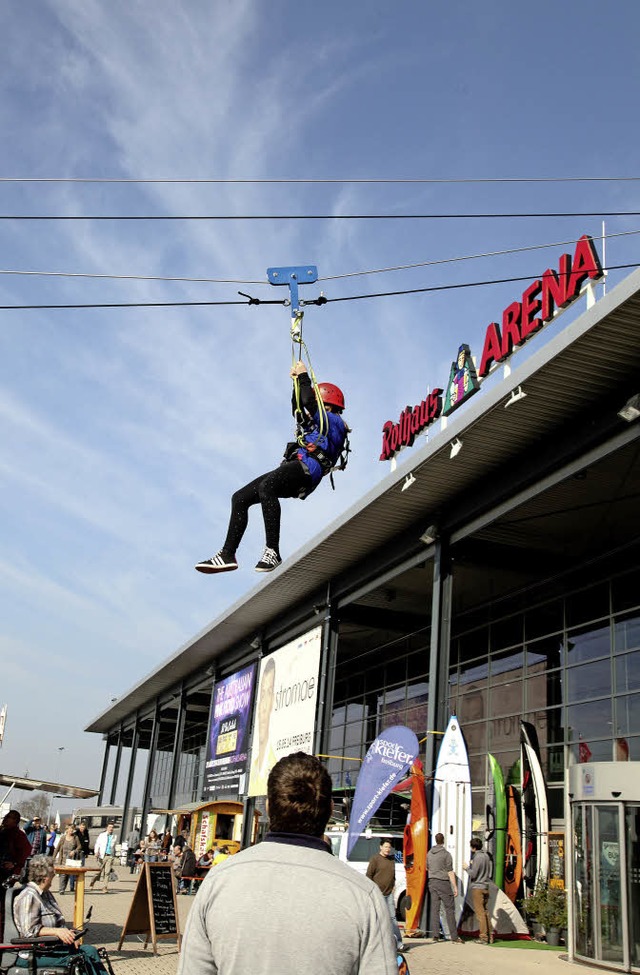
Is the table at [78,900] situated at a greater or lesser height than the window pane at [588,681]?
lesser

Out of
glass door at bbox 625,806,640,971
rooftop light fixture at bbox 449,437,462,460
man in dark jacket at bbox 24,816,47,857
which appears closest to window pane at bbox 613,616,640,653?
rooftop light fixture at bbox 449,437,462,460

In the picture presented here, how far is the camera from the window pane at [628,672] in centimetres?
1773

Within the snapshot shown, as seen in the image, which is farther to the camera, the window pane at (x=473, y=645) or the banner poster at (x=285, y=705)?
the window pane at (x=473, y=645)

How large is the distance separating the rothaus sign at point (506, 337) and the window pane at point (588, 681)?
580cm

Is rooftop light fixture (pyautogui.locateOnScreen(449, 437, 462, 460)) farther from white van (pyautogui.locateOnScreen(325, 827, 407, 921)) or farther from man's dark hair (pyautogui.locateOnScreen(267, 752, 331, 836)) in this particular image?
man's dark hair (pyautogui.locateOnScreen(267, 752, 331, 836))

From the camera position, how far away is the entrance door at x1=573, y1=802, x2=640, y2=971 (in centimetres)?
1150

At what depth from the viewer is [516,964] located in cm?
1227

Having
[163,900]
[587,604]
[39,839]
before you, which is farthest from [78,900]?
[39,839]

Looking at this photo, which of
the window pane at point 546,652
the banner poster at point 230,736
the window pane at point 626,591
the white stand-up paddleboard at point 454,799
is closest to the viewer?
the white stand-up paddleboard at point 454,799

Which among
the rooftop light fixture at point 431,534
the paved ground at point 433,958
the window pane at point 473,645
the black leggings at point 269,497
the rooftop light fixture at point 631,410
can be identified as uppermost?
the rooftop light fixture at point 631,410

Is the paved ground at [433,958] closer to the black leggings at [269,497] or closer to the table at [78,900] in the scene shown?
the table at [78,900]

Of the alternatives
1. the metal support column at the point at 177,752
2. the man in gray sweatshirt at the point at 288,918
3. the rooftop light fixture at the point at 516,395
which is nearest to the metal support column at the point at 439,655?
the rooftop light fixture at the point at 516,395

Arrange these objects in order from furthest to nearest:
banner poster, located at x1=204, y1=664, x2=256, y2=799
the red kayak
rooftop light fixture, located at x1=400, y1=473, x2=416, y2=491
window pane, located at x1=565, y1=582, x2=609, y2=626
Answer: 1. banner poster, located at x1=204, y1=664, x2=256, y2=799
2. window pane, located at x1=565, y1=582, x2=609, y2=626
3. rooftop light fixture, located at x1=400, y1=473, x2=416, y2=491
4. the red kayak

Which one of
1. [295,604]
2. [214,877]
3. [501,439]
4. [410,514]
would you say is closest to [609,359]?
[501,439]
